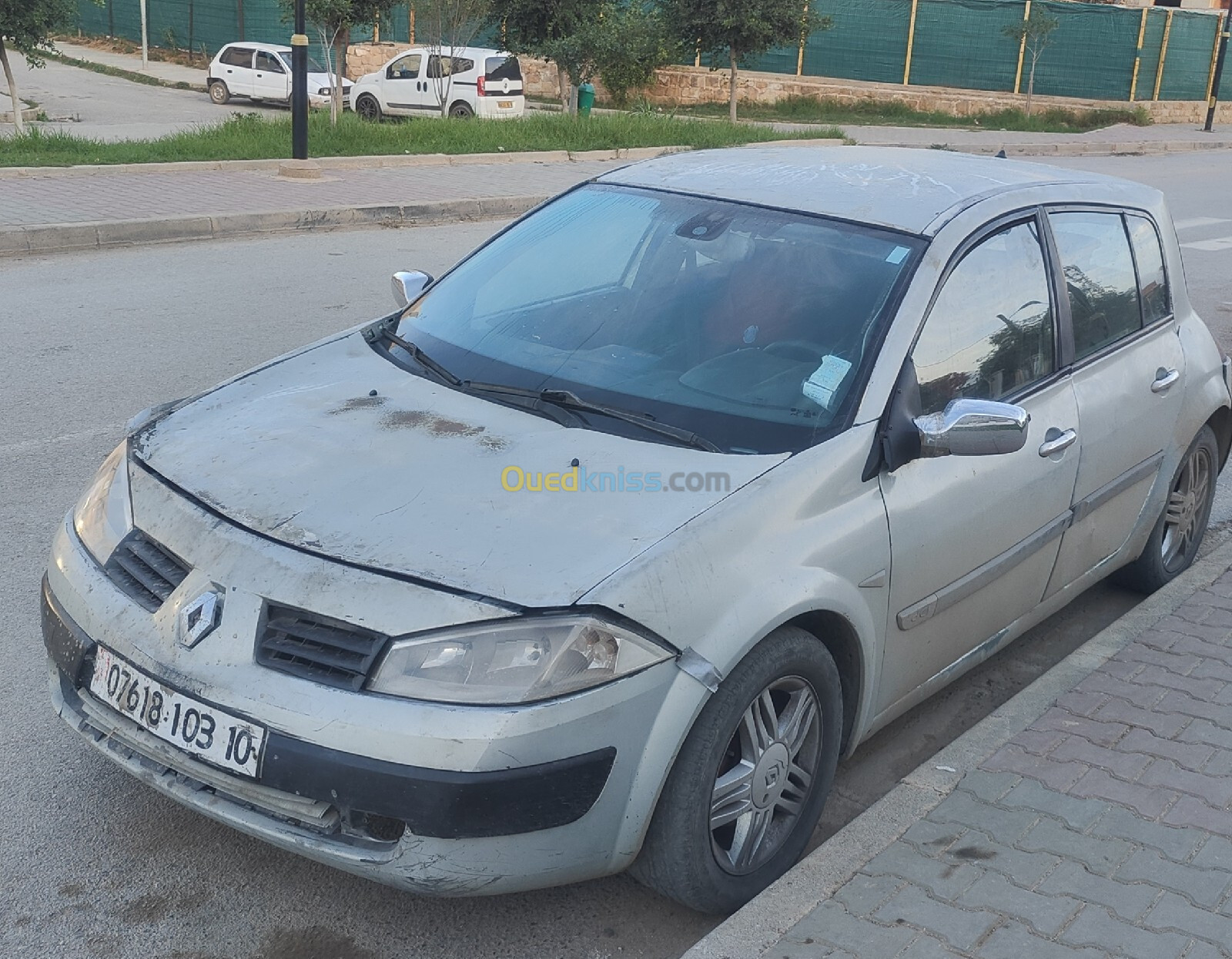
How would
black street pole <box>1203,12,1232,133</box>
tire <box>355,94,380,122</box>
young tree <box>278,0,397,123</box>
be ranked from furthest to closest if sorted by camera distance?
black street pole <box>1203,12,1232,133</box>
tire <box>355,94,380,122</box>
young tree <box>278,0,397,123</box>

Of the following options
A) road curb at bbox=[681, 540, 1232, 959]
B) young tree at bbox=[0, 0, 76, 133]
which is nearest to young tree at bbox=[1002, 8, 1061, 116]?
young tree at bbox=[0, 0, 76, 133]

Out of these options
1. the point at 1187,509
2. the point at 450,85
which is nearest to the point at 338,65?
the point at 450,85

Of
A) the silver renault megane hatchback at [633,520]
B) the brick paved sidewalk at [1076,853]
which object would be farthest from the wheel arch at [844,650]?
the brick paved sidewalk at [1076,853]

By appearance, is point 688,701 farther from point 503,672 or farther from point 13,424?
point 13,424

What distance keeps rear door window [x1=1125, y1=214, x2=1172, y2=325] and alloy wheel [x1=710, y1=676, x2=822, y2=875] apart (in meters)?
2.20

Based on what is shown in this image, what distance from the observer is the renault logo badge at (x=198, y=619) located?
2.64 meters

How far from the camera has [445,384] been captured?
137 inches

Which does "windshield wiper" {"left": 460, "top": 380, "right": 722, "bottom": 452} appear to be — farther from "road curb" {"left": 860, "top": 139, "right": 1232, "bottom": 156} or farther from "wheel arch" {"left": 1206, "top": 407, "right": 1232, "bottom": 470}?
"road curb" {"left": 860, "top": 139, "right": 1232, "bottom": 156}

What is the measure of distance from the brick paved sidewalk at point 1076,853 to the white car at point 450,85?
75.3 ft

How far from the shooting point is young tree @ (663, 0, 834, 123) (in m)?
23.7

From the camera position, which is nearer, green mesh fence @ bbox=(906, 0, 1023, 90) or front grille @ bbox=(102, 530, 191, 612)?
front grille @ bbox=(102, 530, 191, 612)

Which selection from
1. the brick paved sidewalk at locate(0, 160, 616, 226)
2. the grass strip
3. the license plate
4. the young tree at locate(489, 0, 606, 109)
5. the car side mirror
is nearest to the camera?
the license plate

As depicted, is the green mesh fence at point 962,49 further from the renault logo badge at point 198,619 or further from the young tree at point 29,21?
the renault logo badge at point 198,619

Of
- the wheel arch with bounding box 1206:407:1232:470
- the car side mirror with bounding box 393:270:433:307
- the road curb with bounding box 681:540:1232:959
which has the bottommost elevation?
the road curb with bounding box 681:540:1232:959
